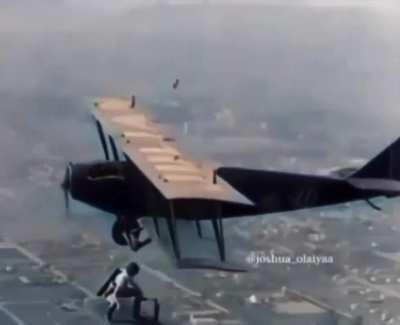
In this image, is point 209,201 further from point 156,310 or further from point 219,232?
point 156,310

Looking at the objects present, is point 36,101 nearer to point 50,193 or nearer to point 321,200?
point 50,193

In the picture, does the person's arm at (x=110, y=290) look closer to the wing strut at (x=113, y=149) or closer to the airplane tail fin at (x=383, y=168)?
the wing strut at (x=113, y=149)

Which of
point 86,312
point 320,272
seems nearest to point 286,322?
point 320,272

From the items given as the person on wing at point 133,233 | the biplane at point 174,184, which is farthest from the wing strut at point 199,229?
the person on wing at point 133,233

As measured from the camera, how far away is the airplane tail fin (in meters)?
2.17

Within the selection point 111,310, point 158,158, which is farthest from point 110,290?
point 158,158

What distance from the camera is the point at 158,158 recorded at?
1992 millimetres

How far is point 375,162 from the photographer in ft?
7.15

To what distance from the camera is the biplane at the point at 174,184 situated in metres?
1.97

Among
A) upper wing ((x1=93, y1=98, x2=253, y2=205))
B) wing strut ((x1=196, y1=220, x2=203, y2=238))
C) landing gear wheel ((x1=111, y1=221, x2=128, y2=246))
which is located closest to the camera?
upper wing ((x1=93, y1=98, x2=253, y2=205))

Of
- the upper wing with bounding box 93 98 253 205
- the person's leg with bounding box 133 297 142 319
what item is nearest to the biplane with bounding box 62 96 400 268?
the upper wing with bounding box 93 98 253 205


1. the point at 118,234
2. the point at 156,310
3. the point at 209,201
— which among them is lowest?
the point at 156,310

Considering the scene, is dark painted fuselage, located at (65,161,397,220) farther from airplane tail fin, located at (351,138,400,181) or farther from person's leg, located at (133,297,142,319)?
person's leg, located at (133,297,142,319)

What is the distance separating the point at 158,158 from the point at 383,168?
47 cm
